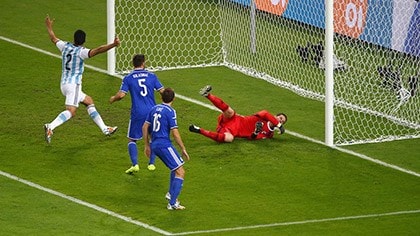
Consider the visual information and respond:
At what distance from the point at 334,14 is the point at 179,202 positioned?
18.3 feet

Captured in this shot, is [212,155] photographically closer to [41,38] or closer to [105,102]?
[105,102]

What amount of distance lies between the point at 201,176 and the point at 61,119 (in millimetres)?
2579

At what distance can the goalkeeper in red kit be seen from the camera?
20812 millimetres

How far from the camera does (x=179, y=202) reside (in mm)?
18078

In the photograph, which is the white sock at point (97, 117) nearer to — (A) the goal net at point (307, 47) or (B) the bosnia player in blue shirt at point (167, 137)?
(B) the bosnia player in blue shirt at point (167, 137)

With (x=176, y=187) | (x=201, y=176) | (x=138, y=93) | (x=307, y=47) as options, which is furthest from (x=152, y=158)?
(x=307, y=47)

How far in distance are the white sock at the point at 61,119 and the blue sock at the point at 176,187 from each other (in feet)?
11.0

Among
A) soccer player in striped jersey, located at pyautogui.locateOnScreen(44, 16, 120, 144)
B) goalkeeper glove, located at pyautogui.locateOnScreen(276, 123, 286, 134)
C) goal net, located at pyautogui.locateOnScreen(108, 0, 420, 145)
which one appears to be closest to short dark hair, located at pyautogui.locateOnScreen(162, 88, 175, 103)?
soccer player in striped jersey, located at pyautogui.locateOnScreen(44, 16, 120, 144)

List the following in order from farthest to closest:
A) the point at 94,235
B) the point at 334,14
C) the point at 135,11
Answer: the point at 135,11, the point at 334,14, the point at 94,235

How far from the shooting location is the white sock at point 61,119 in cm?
2039

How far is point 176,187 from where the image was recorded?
17.6 m

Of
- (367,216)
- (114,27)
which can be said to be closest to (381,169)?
(367,216)

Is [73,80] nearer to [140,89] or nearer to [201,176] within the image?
[140,89]

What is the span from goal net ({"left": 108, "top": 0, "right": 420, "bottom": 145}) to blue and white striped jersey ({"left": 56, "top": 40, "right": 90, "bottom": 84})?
13.9 ft
